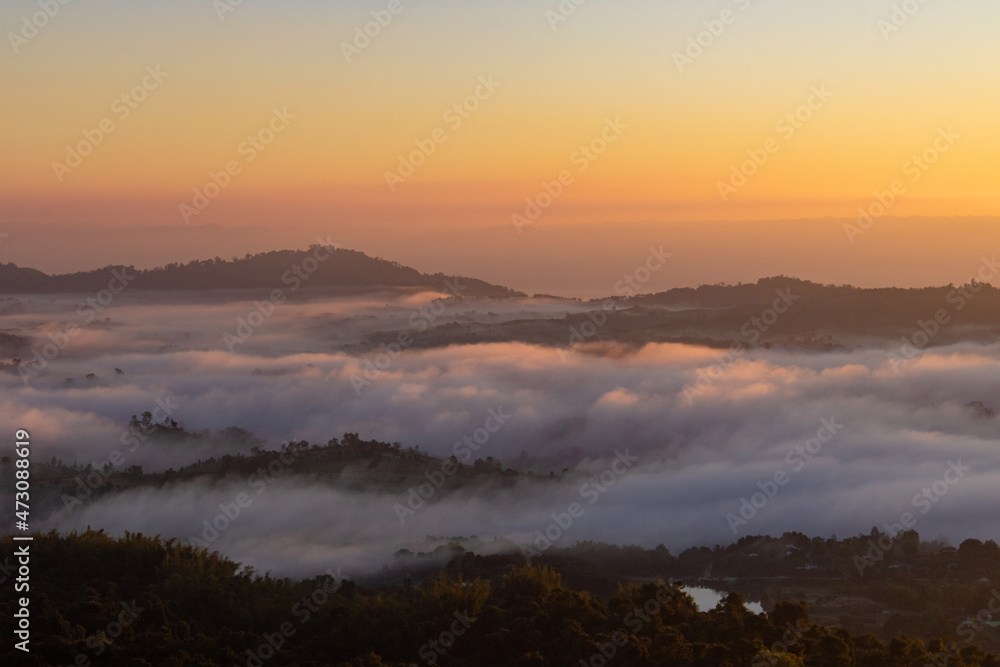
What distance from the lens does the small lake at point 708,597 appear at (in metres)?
81.6

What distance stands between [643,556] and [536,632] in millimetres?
51342

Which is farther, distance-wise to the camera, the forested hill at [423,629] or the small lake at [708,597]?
the small lake at [708,597]

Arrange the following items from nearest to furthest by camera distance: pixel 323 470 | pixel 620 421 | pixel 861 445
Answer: pixel 323 470
pixel 861 445
pixel 620 421

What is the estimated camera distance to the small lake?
8156cm

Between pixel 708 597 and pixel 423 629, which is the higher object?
pixel 708 597

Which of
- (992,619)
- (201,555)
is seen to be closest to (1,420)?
(201,555)

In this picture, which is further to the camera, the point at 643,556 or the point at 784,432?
the point at 784,432

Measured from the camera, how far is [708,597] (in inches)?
3366

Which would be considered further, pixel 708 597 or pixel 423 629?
pixel 708 597

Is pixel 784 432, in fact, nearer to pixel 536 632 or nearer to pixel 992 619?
pixel 992 619

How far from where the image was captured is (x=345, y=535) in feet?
355

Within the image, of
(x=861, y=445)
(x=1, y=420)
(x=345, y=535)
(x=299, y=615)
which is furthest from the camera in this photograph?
(x=1, y=420)

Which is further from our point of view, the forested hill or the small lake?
the small lake

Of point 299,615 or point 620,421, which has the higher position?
point 620,421
